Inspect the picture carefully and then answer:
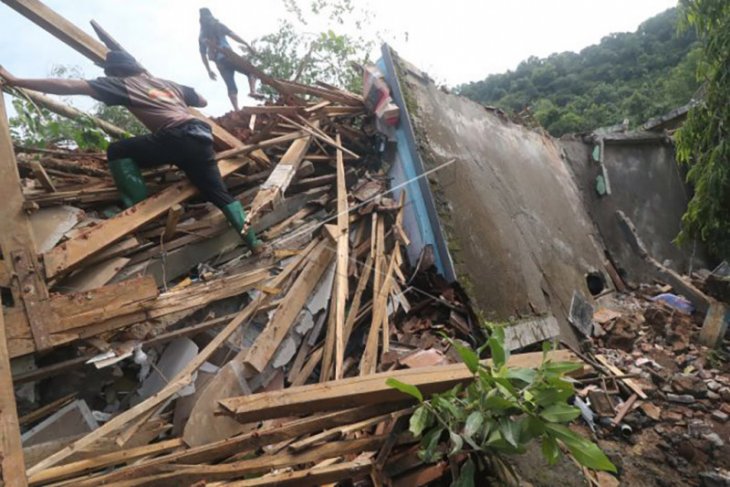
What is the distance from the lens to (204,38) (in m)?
5.73

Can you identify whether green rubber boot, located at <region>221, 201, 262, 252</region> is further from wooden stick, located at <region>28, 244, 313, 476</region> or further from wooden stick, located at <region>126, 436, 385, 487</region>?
wooden stick, located at <region>126, 436, 385, 487</region>

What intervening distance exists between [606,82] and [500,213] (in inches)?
Answer: 1311

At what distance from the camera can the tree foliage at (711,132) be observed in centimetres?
341

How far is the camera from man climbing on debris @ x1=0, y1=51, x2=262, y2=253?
2736 millimetres

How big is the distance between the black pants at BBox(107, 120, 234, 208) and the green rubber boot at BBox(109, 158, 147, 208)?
0.05m

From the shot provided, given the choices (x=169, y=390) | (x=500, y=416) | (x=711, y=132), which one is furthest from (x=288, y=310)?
(x=711, y=132)

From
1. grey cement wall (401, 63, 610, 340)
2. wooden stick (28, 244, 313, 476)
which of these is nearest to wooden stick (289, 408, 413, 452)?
wooden stick (28, 244, 313, 476)

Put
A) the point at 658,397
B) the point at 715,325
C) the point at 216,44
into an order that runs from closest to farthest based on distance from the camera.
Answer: the point at 658,397
the point at 715,325
the point at 216,44

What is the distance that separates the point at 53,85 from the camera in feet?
7.80

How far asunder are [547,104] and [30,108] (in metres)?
30.4

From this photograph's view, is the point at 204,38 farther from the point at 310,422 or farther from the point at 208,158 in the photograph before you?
the point at 310,422

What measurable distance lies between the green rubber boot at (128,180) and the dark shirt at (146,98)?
1.13 ft

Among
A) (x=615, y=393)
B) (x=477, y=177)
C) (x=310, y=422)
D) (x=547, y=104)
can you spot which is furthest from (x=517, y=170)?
(x=547, y=104)

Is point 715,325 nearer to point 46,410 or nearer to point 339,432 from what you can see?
point 339,432
